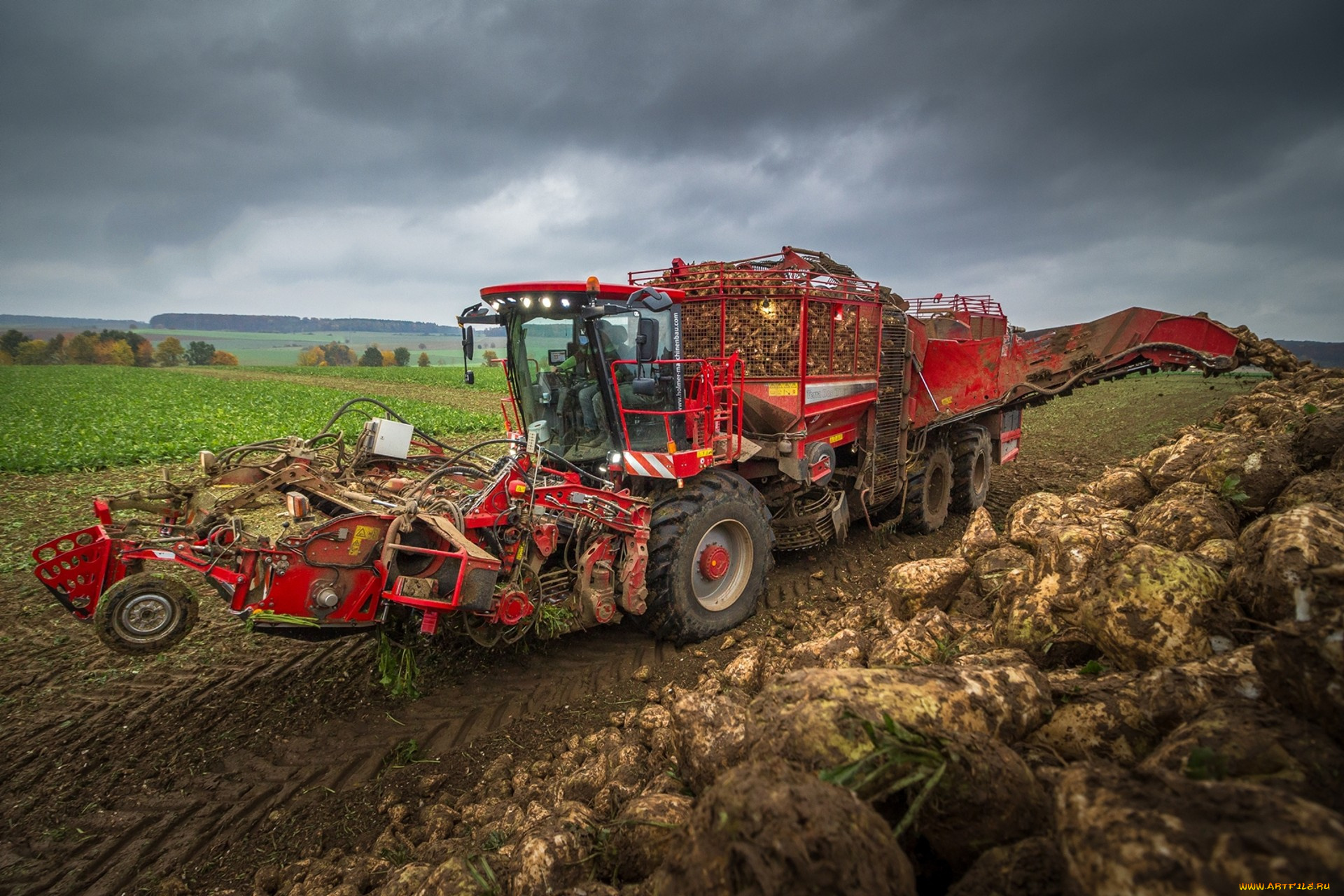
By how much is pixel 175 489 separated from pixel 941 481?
28.3 ft

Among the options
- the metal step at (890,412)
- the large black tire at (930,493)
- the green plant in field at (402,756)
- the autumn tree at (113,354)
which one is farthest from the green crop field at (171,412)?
the autumn tree at (113,354)

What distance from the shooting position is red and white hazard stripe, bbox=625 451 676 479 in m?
5.45

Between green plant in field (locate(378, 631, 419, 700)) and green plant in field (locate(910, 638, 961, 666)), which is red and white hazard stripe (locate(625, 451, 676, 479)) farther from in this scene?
green plant in field (locate(910, 638, 961, 666))

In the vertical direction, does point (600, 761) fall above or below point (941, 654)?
below

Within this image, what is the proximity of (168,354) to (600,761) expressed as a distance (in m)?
72.6

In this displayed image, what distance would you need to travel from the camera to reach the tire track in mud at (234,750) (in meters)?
3.35

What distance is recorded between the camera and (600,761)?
3406 millimetres

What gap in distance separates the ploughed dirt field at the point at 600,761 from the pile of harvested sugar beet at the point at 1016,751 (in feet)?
0.04

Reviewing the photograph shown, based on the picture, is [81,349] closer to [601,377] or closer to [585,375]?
[585,375]

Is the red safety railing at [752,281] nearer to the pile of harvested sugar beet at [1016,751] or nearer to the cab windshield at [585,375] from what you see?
the cab windshield at [585,375]

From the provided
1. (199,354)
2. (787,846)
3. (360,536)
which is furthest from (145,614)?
(199,354)

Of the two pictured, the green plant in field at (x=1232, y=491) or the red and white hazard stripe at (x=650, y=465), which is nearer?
the green plant in field at (x=1232, y=491)

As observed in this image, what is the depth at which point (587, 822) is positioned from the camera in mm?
2551

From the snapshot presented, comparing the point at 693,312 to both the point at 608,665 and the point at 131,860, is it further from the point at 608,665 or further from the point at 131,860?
the point at 131,860
